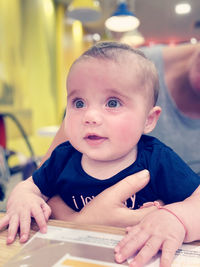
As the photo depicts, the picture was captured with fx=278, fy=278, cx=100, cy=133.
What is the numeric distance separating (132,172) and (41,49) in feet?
15.9

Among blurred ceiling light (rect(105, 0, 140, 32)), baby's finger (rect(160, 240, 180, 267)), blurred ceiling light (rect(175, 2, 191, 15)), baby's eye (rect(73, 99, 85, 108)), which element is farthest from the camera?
blurred ceiling light (rect(175, 2, 191, 15))

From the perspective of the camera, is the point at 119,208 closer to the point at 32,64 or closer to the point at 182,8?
the point at 32,64

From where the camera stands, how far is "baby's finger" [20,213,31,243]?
16.9 inches

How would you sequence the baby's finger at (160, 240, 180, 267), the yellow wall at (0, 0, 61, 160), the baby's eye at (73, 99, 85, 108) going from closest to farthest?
the baby's finger at (160, 240, 180, 267)
the baby's eye at (73, 99, 85, 108)
the yellow wall at (0, 0, 61, 160)

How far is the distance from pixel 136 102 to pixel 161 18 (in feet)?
24.2

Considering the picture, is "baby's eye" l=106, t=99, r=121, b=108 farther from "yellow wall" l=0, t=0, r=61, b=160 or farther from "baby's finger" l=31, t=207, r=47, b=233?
"yellow wall" l=0, t=0, r=61, b=160

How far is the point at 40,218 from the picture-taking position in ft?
1.57

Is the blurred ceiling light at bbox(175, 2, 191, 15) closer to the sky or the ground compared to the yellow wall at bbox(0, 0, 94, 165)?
closer to the sky

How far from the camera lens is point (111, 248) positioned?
39cm

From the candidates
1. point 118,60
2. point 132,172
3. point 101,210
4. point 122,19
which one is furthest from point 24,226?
point 122,19

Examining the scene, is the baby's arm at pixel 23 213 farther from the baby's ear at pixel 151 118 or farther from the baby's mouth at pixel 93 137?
the baby's ear at pixel 151 118

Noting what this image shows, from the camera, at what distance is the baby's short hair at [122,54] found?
58 centimetres

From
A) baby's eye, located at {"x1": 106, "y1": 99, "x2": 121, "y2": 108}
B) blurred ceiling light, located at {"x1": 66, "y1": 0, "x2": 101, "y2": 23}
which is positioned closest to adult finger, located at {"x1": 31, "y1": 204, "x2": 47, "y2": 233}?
baby's eye, located at {"x1": 106, "y1": 99, "x2": 121, "y2": 108}

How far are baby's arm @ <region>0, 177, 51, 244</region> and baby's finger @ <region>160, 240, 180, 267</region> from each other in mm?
192
